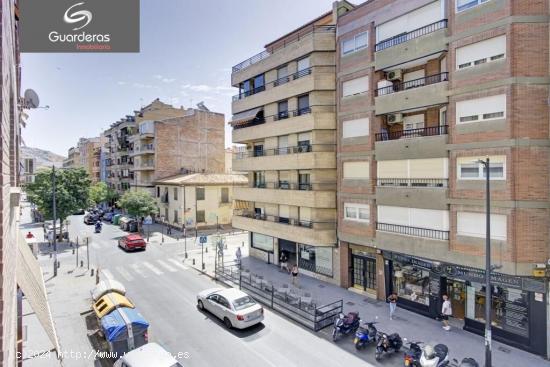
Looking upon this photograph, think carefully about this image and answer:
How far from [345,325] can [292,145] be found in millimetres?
12840

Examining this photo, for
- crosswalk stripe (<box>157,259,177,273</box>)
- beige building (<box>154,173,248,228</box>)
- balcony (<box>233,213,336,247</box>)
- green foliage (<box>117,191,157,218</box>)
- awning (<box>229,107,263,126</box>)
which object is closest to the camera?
balcony (<box>233,213,336,247</box>)

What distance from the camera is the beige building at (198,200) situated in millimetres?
39750

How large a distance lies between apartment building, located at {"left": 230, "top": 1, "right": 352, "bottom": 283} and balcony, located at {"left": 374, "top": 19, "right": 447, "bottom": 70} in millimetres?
3901

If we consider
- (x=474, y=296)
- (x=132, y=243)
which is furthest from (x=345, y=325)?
(x=132, y=243)

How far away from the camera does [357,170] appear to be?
752 inches

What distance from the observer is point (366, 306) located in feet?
56.5

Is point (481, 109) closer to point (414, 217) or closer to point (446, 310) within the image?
point (414, 217)

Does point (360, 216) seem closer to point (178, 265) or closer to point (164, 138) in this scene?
point (178, 265)

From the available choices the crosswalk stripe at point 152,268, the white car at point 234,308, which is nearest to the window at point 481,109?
the white car at point 234,308

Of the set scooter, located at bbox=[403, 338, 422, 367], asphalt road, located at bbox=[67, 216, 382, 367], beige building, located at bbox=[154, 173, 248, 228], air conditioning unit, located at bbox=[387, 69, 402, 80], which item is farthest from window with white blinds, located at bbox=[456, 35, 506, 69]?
beige building, located at bbox=[154, 173, 248, 228]

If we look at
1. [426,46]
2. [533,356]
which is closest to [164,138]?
[426,46]

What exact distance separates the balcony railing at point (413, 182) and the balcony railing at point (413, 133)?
2225mm

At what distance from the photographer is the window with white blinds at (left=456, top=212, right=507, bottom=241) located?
13.1 m

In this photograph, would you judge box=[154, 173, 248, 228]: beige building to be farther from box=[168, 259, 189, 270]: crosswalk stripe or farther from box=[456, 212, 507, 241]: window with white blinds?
box=[456, 212, 507, 241]: window with white blinds
